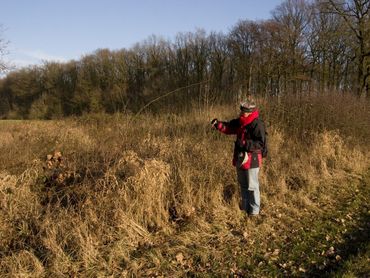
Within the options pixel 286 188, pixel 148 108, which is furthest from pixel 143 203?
pixel 286 188

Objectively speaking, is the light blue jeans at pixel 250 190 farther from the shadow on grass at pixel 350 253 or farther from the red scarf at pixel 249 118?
the shadow on grass at pixel 350 253

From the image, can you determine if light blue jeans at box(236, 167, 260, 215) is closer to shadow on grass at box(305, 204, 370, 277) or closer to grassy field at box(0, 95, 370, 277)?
grassy field at box(0, 95, 370, 277)

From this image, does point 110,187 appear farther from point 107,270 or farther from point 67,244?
point 107,270

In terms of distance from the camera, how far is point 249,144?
17.8 feet

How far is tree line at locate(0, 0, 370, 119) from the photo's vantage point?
10.6 meters

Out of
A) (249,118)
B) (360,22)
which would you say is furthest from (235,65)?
(360,22)

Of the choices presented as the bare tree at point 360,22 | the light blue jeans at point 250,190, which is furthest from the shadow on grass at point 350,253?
the bare tree at point 360,22

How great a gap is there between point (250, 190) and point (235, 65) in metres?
8.25

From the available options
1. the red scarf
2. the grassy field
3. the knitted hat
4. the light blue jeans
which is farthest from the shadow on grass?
the knitted hat

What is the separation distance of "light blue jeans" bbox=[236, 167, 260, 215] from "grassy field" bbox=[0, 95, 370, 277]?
17cm

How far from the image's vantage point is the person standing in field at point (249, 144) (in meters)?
5.45

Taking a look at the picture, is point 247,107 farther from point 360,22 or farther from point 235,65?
point 360,22

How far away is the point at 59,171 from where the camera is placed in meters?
6.23

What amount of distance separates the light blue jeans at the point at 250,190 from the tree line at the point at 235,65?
285 cm
